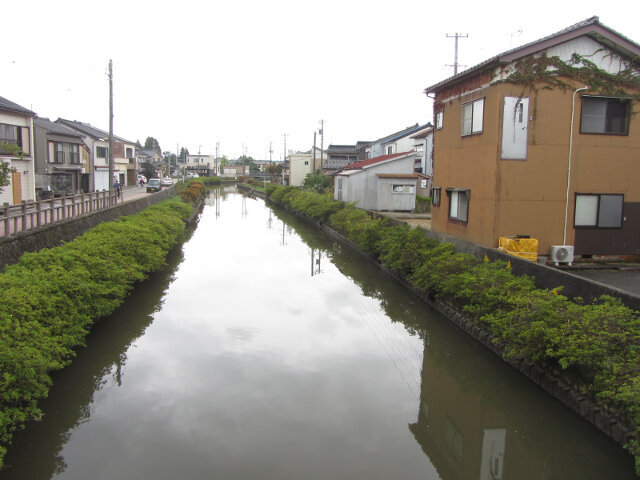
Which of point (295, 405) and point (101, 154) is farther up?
point (101, 154)

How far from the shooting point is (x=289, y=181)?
2504 inches

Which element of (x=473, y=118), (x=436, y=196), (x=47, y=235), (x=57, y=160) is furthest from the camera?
(x=57, y=160)

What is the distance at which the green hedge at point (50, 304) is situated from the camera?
18.9ft

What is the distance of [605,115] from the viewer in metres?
12.9

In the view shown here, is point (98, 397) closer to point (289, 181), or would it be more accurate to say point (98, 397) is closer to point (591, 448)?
point (591, 448)

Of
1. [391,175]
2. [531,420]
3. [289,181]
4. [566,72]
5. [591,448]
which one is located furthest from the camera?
[289,181]

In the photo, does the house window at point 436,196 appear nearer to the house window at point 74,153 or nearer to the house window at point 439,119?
the house window at point 439,119

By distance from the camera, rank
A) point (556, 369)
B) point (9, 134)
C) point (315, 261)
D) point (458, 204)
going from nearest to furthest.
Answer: point (556, 369) < point (458, 204) < point (315, 261) < point (9, 134)

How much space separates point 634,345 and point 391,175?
20.9 m

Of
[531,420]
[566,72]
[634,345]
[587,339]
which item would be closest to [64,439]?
→ [531,420]

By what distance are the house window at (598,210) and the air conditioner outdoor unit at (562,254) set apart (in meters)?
1.05

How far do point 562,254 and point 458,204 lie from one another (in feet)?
11.3

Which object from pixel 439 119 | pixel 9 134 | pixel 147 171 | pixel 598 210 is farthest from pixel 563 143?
pixel 147 171

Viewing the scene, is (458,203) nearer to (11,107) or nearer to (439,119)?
(439,119)
